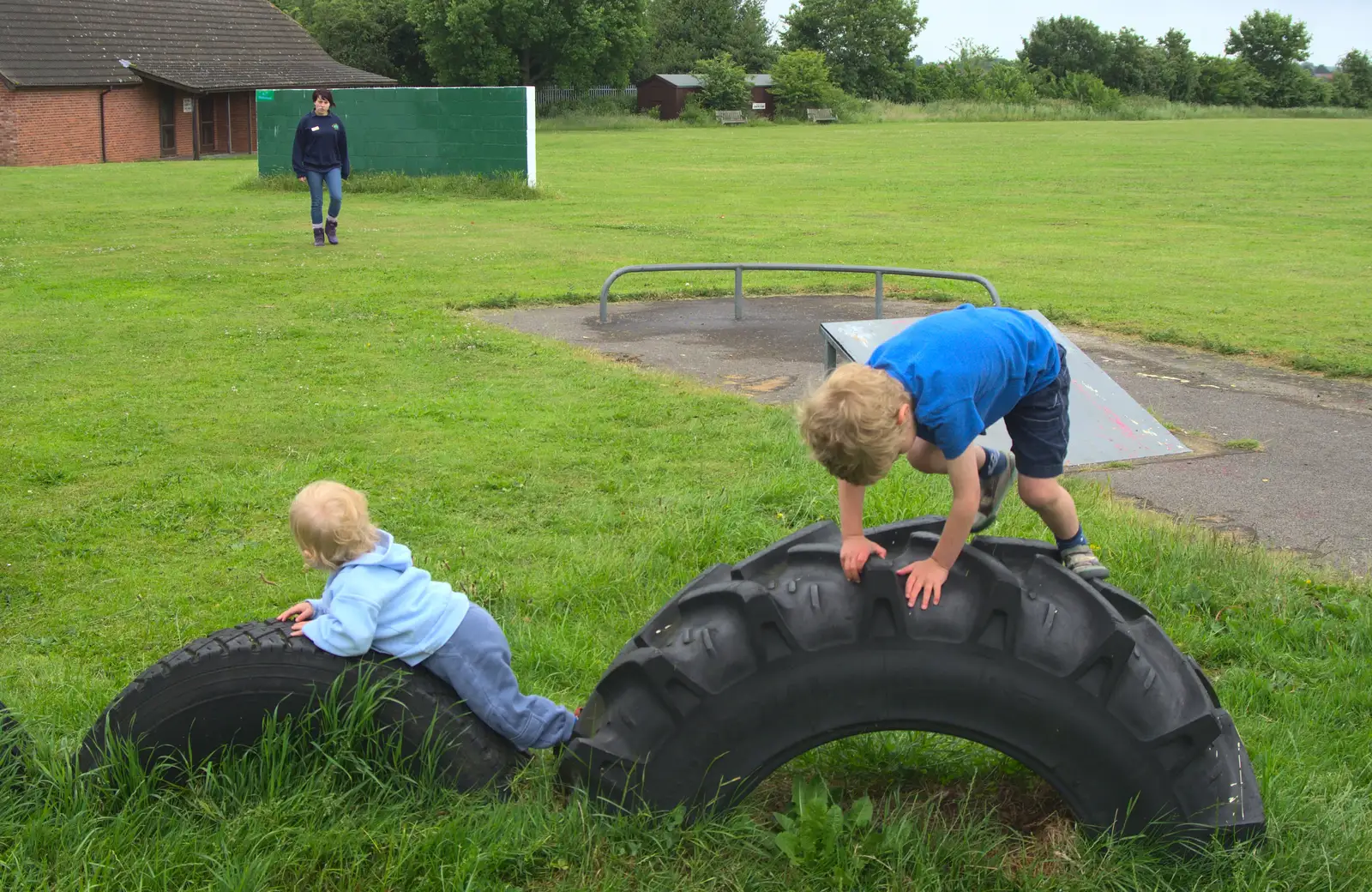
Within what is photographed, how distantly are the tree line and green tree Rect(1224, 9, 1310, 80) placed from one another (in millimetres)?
98

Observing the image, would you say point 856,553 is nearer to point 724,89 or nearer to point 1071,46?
point 724,89

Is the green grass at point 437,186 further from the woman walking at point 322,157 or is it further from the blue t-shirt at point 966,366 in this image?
the blue t-shirt at point 966,366

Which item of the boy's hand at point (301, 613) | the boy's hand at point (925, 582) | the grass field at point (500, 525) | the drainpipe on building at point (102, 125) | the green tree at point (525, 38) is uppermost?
the green tree at point (525, 38)

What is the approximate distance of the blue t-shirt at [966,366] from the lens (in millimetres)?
3133

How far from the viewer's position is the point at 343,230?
60.0 feet

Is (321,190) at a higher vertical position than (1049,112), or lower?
lower

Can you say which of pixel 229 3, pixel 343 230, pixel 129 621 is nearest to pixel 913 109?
pixel 229 3

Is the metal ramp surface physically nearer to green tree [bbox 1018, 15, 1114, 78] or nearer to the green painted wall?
the green painted wall

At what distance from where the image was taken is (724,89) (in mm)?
76875

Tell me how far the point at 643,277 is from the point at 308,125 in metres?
5.38

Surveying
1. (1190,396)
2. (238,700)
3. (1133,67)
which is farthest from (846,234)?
(1133,67)

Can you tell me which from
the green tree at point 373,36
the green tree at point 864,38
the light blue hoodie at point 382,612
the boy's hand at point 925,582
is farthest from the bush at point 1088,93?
the light blue hoodie at point 382,612

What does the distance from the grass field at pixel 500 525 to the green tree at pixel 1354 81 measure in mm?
90413

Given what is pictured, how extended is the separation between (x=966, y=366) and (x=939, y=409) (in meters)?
0.17
